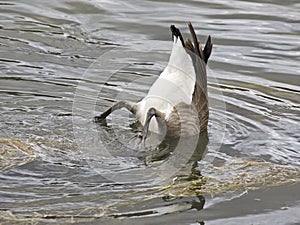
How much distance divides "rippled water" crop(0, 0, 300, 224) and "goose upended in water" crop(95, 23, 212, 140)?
0.21m

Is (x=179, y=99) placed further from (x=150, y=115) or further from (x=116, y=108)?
(x=116, y=108)

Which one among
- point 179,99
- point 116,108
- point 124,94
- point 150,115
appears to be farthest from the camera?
point 124,94

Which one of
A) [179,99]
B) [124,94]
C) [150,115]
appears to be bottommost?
[124,94]

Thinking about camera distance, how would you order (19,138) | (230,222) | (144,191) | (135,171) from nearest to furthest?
(230,222)
(144,191)
(135,171)
(19,138)

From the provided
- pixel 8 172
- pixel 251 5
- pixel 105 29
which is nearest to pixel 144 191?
pixel 8 172

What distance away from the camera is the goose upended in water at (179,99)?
7.37 m

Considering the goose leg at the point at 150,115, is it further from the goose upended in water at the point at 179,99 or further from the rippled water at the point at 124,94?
the rippled water at the point at 124,94

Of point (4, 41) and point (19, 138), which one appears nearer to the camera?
point (19, 138)

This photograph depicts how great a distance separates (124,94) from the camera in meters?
8.47

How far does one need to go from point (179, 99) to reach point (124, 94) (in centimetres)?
117

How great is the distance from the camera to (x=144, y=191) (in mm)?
5934

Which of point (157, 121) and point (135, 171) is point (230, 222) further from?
point (157, 121)

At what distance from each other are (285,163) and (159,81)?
159cm

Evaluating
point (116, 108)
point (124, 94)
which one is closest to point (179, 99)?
point (116, 108)
